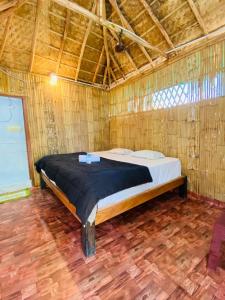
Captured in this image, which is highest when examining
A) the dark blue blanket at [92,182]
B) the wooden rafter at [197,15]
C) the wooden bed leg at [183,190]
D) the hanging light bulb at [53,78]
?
the wooden rafter at [197,15]

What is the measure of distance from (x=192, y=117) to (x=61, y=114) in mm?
3110

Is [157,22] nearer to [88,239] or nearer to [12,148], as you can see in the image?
[88,239]

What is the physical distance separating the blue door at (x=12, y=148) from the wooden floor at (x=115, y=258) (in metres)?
1.32

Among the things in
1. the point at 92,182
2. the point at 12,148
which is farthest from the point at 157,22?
the point at 12,148

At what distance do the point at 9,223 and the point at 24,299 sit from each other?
4.59 ft

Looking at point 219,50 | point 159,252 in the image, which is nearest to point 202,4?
point 219,50

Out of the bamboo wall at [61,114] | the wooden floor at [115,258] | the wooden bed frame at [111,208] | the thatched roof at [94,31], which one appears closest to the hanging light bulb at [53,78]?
the bamboo wall at [61,114]

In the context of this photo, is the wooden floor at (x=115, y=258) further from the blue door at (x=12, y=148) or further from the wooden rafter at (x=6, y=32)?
the wooden rafter at (x=6, y=32)

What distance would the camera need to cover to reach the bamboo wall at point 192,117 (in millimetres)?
2617

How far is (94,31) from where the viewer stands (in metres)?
3.67

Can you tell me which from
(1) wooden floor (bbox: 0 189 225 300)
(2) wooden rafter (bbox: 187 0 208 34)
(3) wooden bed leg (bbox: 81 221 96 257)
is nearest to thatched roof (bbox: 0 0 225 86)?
(2) wooden rafter (bbox: 187 0 208 34)

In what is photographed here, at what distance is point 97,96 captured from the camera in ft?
16.2

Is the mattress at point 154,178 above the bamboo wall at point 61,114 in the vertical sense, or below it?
below

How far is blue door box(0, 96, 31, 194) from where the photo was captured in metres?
3.65
